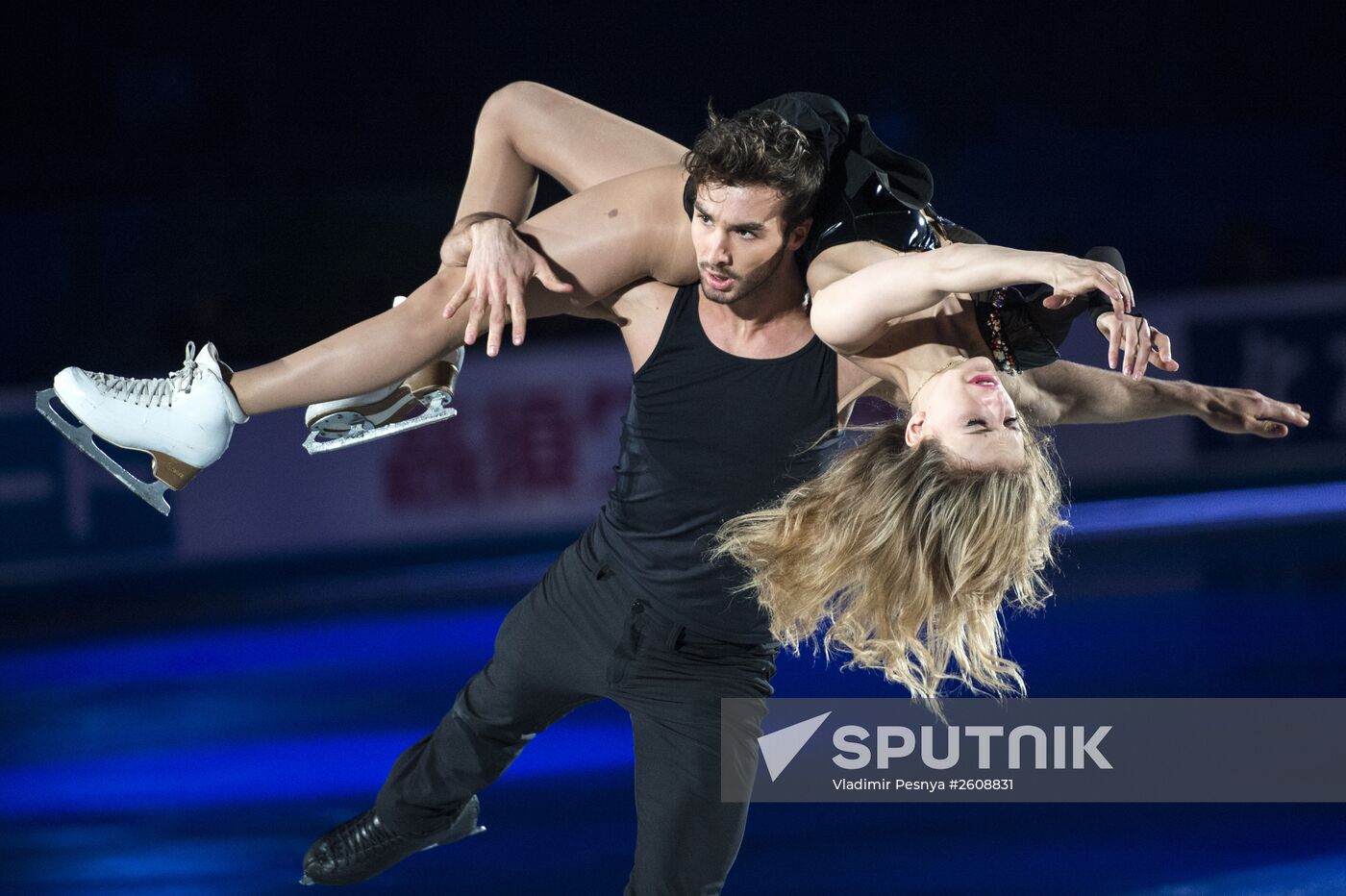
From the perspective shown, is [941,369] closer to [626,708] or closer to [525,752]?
[626,708]

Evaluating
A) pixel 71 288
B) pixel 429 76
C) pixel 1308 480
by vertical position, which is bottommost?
pixel 1308 480

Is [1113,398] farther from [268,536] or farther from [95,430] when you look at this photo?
[268,536]

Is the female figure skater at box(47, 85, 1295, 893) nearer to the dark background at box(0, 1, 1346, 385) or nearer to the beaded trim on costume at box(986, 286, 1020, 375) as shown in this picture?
the beaded trim on costume at box(986, 286, 1020, 375)

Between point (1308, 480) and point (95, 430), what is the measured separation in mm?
6667

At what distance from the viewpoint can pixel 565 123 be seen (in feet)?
10.5

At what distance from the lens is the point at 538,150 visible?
3.22 meters

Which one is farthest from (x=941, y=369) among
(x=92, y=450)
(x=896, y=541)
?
(x=92, y=450)

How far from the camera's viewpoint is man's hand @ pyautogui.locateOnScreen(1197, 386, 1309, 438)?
10.4 ft

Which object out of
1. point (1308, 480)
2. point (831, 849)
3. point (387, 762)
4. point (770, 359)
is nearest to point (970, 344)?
point (770, 359)

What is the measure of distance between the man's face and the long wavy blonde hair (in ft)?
1.51

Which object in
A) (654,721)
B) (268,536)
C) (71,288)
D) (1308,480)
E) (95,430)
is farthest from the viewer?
(71,288)

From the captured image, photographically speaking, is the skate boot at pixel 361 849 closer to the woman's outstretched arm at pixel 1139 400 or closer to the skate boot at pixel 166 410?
the skate boot at pixel 166 410

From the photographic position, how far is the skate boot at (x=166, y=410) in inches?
112

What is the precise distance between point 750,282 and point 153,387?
4.03 feet
